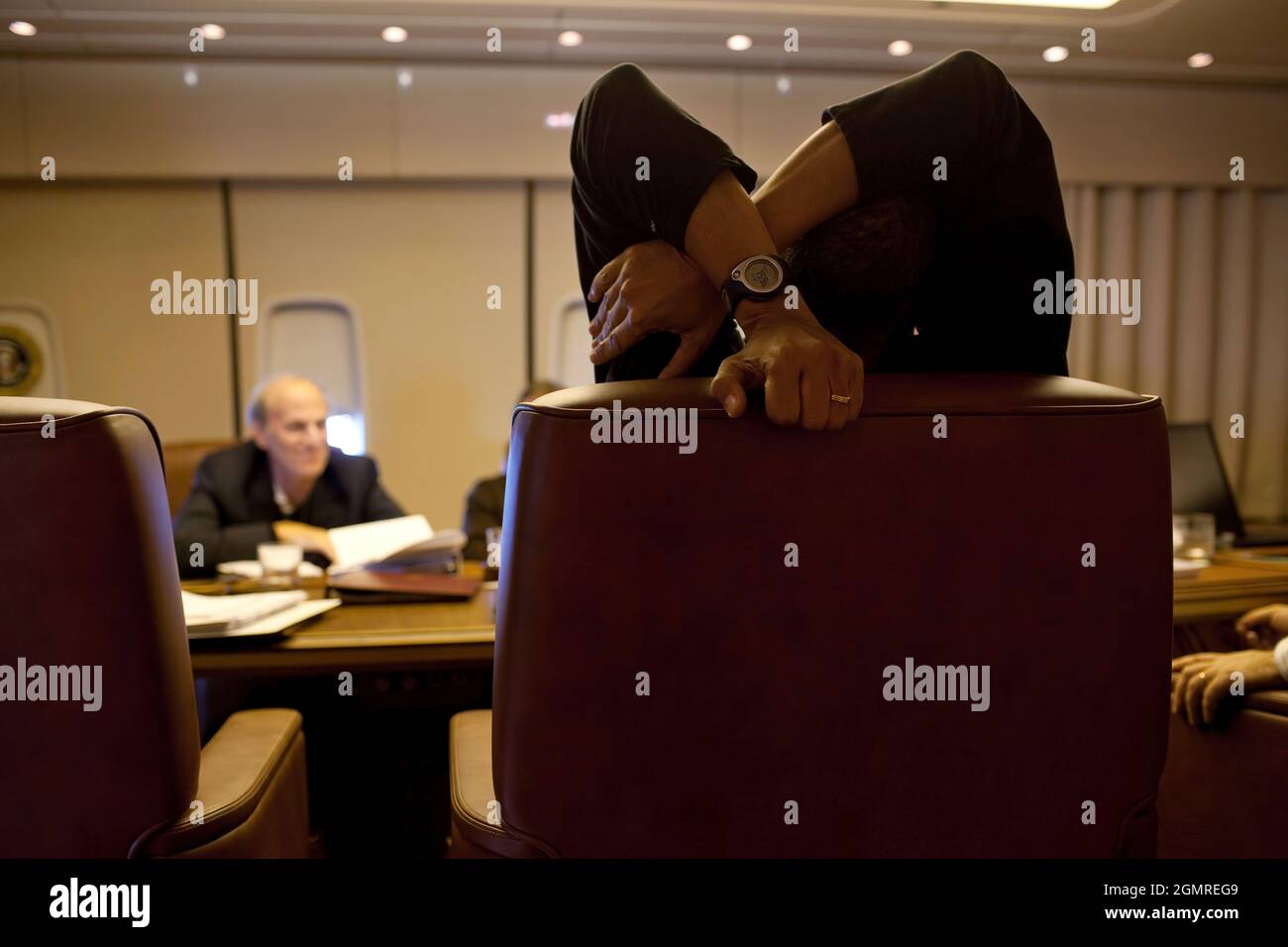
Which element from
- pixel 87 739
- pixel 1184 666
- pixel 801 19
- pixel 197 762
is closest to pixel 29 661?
pixel 87 739

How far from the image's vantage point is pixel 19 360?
4254 millimetres

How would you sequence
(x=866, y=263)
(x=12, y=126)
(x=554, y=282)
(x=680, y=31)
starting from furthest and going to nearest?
(x=554, y=282), (x=12, y=126), (x=680, y=31), (x=866, y=263)

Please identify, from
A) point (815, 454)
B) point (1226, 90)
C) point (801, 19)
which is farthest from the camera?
point (1226, 90)

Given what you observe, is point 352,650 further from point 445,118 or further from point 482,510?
point 445,118

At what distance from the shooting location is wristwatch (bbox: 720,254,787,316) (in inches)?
30.1

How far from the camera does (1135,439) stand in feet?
2.27

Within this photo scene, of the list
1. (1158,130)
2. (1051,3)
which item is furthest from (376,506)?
(1158,130)

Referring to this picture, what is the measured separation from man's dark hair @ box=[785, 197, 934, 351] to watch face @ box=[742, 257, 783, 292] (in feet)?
0.52

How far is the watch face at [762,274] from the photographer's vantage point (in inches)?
30.1

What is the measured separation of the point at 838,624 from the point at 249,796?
0.69 meters

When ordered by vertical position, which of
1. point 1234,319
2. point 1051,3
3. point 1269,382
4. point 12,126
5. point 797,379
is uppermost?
point 1051,3
